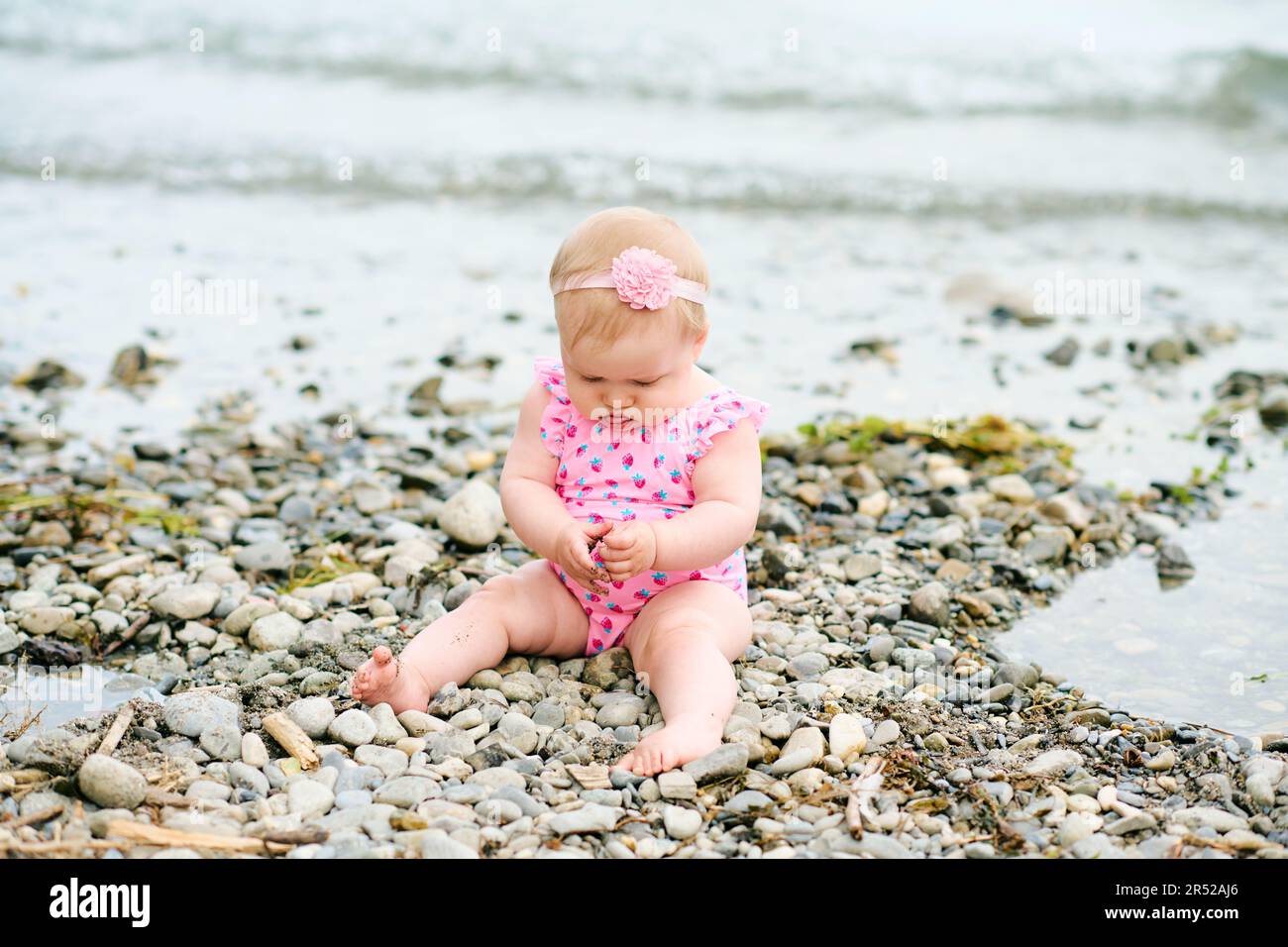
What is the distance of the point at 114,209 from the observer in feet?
30.2

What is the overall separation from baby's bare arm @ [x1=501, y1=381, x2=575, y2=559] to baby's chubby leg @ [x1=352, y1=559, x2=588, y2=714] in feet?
0.49

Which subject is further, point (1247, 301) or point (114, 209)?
point (114, 209)

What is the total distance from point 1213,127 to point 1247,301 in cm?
570

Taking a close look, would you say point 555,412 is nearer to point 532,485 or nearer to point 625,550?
point 532,485

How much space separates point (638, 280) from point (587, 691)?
1091 mm

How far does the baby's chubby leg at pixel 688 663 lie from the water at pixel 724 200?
977mm

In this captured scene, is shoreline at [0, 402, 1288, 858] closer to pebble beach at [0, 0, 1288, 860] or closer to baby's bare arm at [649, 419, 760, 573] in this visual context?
pebble beach at [0, 0, 1288, 860]

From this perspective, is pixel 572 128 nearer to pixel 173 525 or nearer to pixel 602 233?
pixel 173 525

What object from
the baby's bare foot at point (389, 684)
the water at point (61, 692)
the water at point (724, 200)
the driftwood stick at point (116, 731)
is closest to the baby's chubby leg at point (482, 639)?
the baby's bare foot at point (389, 684)

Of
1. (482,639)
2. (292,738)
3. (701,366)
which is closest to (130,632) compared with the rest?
(292,738)

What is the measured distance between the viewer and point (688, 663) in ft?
10.5

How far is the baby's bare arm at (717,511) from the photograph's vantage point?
3285 millimetres

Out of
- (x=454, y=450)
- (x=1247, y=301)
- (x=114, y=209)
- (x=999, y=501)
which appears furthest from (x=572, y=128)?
(x=999, y=501)
